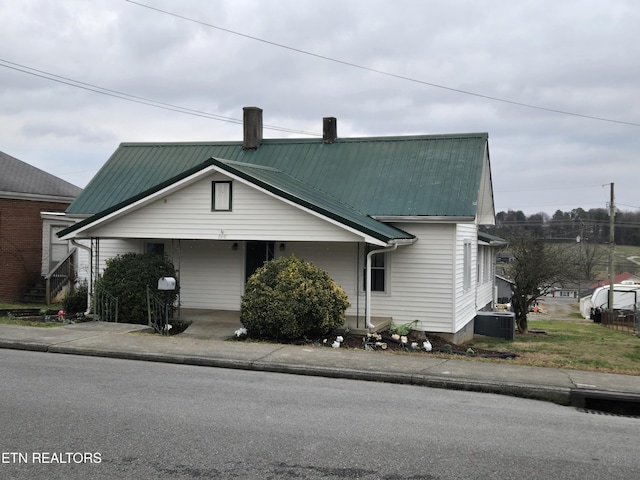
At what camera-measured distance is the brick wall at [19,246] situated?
76.0ft

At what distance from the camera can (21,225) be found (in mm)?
23688

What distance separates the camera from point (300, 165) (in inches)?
806

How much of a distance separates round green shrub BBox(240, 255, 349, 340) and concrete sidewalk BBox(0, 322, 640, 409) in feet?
2.72

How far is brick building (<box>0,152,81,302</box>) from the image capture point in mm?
23203

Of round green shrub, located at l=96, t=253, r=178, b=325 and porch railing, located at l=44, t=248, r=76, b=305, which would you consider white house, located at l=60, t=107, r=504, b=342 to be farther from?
porch railing, located at l=44, t=248, r=76, b=305

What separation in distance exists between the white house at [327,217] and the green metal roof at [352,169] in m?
0.04

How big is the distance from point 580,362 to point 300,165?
10.5 meters

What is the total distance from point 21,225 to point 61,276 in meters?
2.39

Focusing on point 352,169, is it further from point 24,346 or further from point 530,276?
point 530,276

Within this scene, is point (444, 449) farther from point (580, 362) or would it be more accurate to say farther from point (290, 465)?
point (580, 362)

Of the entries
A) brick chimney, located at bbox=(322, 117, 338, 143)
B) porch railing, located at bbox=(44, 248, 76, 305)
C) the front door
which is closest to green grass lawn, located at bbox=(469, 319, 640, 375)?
the front door

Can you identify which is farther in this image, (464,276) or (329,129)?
(329,129)

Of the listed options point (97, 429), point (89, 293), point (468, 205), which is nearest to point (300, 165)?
point (468, 205)

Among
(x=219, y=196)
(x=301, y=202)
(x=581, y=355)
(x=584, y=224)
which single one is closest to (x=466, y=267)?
(x=581, y=355)
